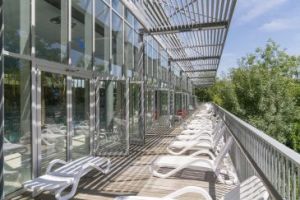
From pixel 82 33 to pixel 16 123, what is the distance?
2935mm

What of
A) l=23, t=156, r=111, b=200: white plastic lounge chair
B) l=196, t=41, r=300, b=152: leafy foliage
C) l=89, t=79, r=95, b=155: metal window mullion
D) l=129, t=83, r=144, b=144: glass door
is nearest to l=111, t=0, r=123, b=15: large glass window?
l=129, t=83, r=144, b=144: glass door

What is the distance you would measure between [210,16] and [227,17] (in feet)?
1.69

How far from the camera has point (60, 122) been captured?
624 cm

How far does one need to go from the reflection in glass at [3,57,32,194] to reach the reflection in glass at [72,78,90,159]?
159 centimetres

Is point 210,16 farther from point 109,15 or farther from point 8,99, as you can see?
point 8,99

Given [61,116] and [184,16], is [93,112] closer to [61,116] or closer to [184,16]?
[61,116]

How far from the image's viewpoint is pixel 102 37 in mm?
8414

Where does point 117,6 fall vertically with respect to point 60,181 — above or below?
above

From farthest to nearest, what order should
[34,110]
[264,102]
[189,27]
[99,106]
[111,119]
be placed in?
[264,102]
[189,27]
[111,119]
[99,106]
[34,110]

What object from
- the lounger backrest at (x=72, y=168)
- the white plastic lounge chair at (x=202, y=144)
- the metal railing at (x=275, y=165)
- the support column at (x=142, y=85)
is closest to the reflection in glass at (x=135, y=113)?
the support column at (x=142, y=85)

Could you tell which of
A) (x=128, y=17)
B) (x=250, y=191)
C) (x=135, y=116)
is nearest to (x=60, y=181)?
(x=250, y=191)

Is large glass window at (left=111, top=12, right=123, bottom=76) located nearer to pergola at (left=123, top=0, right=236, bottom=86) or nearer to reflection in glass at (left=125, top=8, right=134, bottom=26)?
reflection in glass at (left=125, top=8, right=134, bottom=26)

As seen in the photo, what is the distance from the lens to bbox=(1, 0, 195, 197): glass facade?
4926mm

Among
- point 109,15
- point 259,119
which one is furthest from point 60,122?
point 259,119
